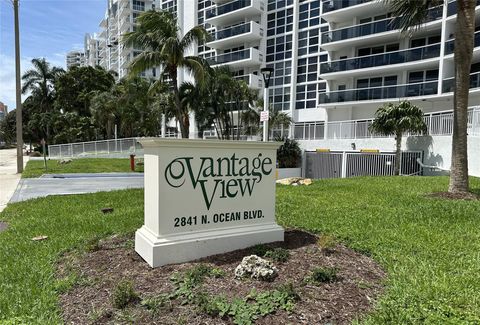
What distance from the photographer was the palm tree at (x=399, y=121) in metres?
16.1

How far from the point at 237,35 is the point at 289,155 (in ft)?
58.6

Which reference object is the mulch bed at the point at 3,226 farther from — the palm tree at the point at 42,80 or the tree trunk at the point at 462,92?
the palm tree at the point at 42,80

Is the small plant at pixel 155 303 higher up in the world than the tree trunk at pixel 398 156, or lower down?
lower down

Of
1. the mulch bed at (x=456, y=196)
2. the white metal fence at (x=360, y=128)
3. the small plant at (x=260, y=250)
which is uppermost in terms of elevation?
the white metal fence at (x=360, y=128)

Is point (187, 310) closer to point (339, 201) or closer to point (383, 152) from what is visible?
point (339, 201)

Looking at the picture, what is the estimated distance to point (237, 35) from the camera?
116 feet

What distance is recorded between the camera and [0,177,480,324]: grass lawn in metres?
3.07

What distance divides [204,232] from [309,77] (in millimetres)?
30633

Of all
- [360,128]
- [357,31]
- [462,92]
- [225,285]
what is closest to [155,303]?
[225,285]

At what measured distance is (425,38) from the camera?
26.2 meters

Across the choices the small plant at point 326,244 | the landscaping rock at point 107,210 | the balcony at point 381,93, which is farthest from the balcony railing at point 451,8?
the landscaping rock at point 107,210

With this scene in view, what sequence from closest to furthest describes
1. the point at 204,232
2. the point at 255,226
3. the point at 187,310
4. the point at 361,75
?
the point at 187,310
the point at 204,232
the point at 255,226
the point at 361,75

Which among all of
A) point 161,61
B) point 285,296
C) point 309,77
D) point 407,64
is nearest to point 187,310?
point 285,296

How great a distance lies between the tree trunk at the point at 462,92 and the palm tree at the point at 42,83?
50.7 m
